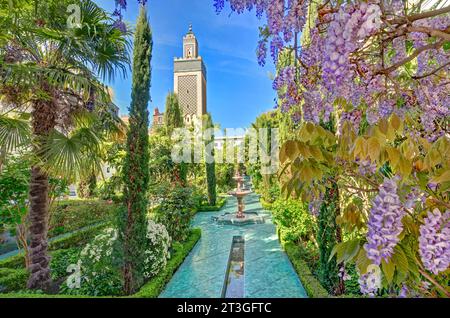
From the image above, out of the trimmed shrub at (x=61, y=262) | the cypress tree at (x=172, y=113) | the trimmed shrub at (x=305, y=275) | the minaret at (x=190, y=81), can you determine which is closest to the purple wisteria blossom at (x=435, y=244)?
the trimmed shrub at (x=305, y=275)

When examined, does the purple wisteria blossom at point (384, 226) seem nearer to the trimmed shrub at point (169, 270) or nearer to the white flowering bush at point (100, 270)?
the trimmed shrub at point (169, 270)

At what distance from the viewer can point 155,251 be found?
4.92m

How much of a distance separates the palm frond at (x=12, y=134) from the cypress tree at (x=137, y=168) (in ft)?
4.65

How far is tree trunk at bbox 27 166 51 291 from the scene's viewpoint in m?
4.19

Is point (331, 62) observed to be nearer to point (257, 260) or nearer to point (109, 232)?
point (109, 232)

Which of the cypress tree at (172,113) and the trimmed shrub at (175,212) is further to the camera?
the cypress tree at (172,113)

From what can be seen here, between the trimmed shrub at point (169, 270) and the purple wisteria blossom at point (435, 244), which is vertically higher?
the purple wisteria blossom at point (435, 244)

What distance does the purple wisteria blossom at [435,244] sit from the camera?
3.43 ft

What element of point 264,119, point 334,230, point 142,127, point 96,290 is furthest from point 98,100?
point 264,119

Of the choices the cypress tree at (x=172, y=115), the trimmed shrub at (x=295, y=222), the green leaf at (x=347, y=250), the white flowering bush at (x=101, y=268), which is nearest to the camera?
the green leaf at (x=347, y=250)

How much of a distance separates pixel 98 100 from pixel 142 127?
0.99m

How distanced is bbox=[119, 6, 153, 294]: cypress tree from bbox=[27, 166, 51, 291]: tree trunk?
123 centimetres

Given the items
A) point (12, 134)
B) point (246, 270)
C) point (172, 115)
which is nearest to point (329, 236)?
point (246, 270)

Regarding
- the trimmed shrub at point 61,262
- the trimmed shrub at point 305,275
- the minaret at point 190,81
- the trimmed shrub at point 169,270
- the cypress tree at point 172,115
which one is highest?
the minaret at point 190,81
